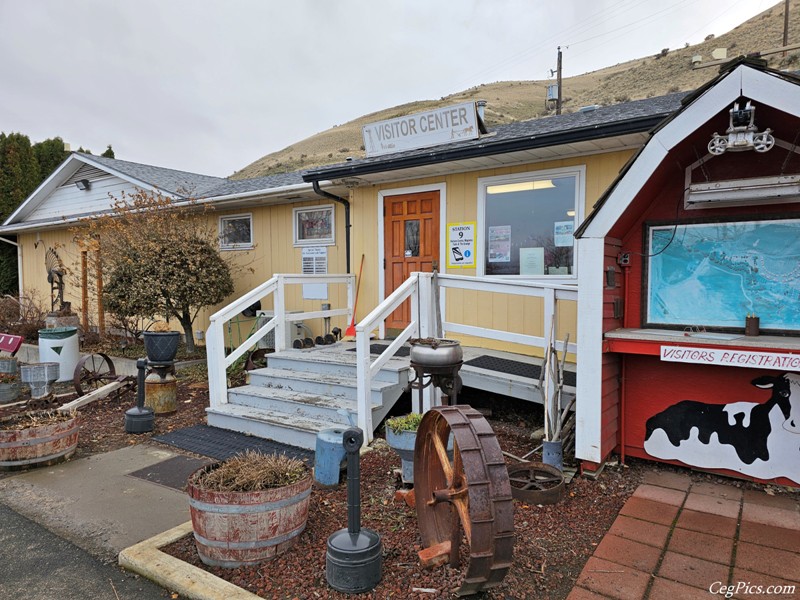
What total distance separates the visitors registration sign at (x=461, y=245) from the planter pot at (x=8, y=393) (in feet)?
22.7

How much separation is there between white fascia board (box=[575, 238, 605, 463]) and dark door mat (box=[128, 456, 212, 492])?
3.31m

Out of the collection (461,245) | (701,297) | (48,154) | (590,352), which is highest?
(48,154)

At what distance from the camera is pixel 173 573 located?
8.92 ft

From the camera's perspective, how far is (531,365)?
5.48 metres

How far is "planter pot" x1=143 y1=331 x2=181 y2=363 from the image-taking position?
19.3 feet

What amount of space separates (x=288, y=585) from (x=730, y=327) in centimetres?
365

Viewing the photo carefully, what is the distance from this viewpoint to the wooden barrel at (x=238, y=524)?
279 centimetres

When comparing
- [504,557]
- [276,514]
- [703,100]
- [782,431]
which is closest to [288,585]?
[276,514]

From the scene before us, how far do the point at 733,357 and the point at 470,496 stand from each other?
2.40m

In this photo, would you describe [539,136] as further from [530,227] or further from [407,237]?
[407,237]

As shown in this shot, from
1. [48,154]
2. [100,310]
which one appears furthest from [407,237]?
[48,154]

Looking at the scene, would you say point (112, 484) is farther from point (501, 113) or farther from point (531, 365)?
point (501, 113)

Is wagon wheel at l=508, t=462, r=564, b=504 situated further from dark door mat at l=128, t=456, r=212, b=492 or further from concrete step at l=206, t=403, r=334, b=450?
dark door mat at l=128, t=456, r=212, b=492

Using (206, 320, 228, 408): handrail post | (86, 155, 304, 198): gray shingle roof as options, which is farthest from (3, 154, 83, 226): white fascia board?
(206, 320, 228, 408): handrail post
